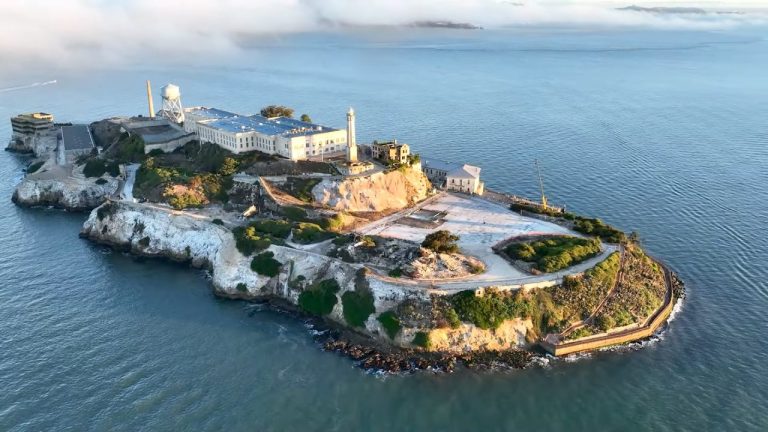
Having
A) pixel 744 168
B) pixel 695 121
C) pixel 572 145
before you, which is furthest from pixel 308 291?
pixel 695 121

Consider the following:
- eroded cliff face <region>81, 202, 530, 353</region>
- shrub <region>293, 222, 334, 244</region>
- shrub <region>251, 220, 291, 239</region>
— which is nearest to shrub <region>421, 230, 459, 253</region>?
eroded cliff face <region>81, 202, 530, 353</region>

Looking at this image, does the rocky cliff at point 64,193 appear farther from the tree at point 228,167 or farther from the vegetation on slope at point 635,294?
the vegetation on slope at point 635,294

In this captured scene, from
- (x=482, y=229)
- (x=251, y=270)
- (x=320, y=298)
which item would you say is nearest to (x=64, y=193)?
(x=251, y=270)

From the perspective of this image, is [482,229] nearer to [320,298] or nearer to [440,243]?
[440,243]

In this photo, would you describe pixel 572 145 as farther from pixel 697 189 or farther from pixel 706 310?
pixel 706 310

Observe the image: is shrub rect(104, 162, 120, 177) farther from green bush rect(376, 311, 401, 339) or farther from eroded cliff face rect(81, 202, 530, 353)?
green bush rect(376, 311, 401, 339)
